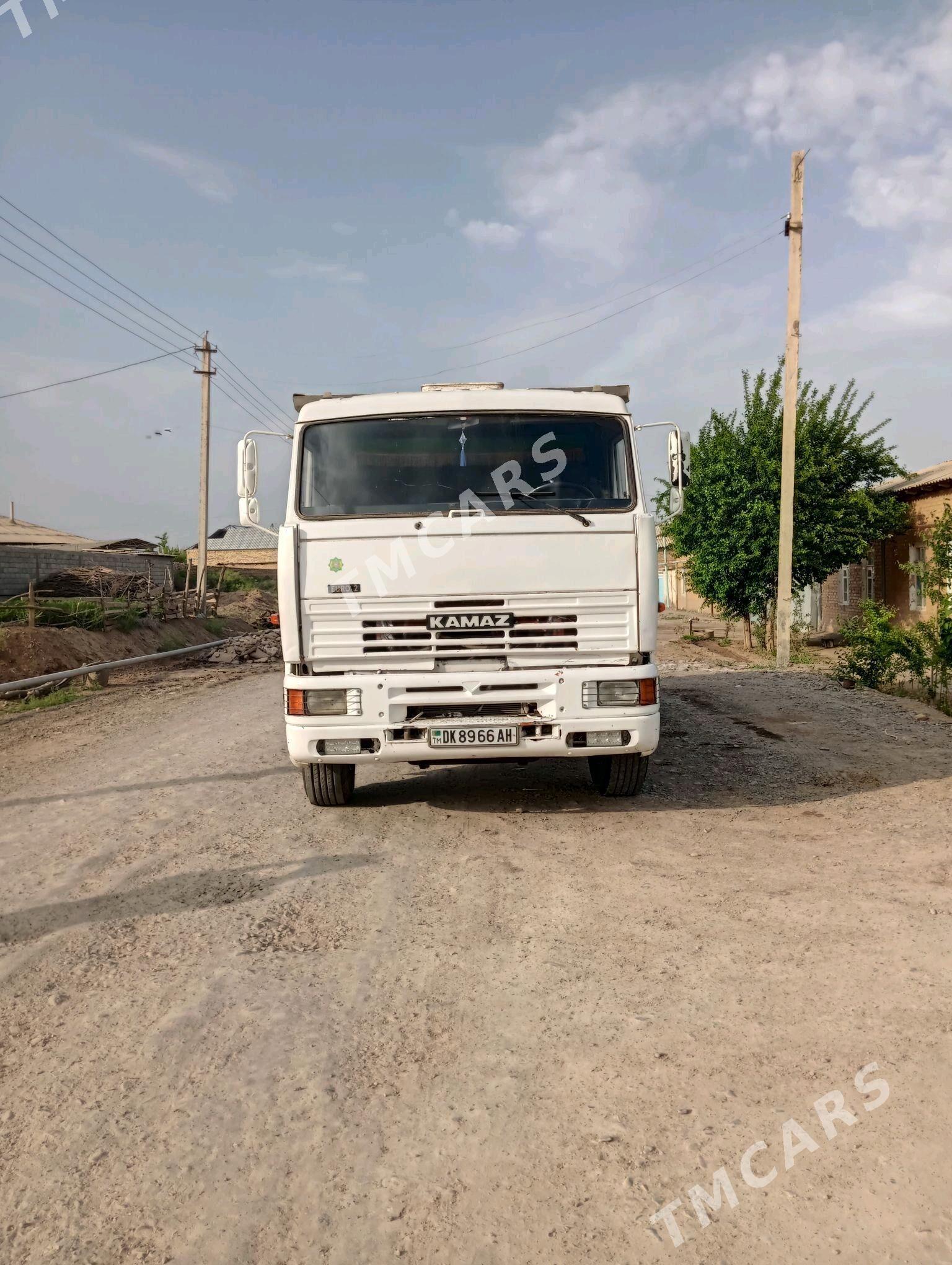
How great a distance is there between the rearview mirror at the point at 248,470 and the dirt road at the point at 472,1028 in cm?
207

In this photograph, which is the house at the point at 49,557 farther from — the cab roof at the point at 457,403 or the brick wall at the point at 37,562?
the cab roof at the point at 457,403

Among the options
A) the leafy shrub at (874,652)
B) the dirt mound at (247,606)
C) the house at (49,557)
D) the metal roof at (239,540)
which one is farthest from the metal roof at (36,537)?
the metal roof at (239,540)

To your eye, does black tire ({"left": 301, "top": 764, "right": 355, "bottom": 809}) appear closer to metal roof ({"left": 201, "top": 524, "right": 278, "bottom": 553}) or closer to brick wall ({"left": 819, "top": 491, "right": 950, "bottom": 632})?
brick wall ({"left": 819, "top": 491, "right": 950, "bottom": 632})

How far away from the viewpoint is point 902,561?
23.4m

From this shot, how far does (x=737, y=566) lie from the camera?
21.0m

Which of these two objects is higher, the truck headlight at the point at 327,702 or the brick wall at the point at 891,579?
the brick wall at the point at 891,579

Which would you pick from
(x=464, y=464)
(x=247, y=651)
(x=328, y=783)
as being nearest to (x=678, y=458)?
(x=464, y=464)

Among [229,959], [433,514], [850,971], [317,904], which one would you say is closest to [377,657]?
[433,514]

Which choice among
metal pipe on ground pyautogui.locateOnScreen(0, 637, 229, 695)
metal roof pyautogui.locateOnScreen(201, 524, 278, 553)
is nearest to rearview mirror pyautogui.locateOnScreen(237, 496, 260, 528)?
metal pipe on ground pyautogui.locateOnScreen(0, 637, 229, 695)

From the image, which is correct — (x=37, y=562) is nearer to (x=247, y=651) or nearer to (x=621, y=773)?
(x=247, y=651)

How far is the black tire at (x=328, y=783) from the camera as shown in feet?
19.3

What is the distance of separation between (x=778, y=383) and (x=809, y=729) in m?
13.9

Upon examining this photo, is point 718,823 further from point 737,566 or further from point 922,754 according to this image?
point 737,566

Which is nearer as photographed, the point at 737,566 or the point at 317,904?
the point at 317,904
